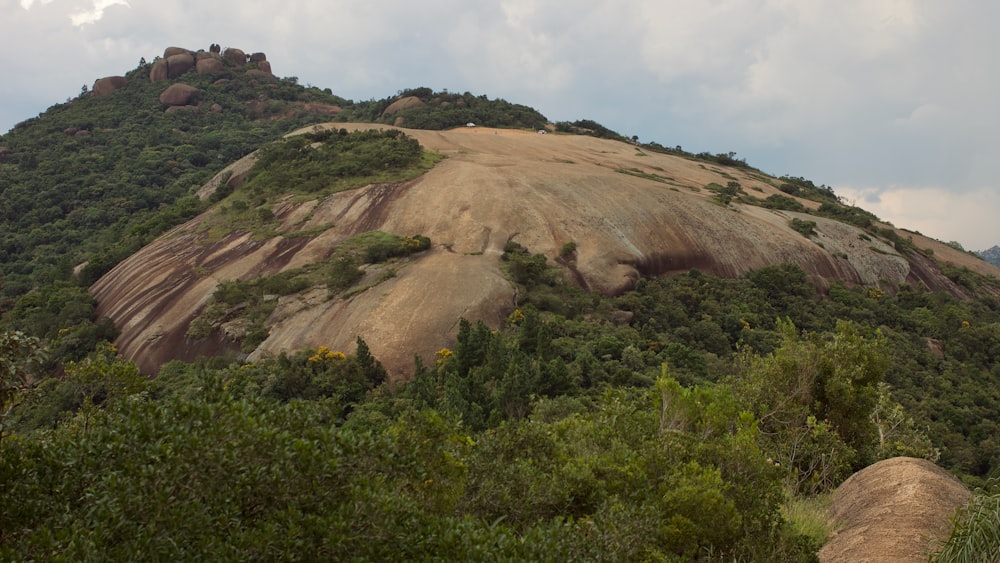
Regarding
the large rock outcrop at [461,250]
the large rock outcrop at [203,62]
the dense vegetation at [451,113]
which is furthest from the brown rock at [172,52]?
the large rock outcrop at [461,250]

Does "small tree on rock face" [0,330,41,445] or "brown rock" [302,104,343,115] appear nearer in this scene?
"small tree on rock face" [0,330,41,445]

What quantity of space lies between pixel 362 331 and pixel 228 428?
24.6 metres

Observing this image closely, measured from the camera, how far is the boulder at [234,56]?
12031cm

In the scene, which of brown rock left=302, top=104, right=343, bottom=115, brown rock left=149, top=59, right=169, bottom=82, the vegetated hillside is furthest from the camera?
brown rock left=302, top=104, right=343, bottom=115

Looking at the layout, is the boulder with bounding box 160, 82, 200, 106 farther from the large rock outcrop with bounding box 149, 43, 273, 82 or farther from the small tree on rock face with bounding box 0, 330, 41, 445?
the small tree on rock face with bounding box 0, 330, 41, 445

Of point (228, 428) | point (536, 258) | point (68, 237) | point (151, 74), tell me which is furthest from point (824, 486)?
point (151, 74)

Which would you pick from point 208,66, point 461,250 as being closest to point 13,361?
point 461,250

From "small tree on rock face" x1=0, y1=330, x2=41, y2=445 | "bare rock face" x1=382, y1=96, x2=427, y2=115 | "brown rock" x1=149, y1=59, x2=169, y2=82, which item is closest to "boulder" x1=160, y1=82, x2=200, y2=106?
"brown rock" x1=149, y1=59, x2=169, y2=82

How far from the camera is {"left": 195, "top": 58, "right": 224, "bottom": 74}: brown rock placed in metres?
114

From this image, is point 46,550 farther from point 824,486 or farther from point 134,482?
point 824,486

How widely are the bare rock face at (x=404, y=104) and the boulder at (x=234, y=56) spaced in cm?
4427

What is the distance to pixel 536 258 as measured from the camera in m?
38.1

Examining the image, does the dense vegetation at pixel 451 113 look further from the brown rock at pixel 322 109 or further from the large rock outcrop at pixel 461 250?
the large rock outcrop at pixel 461 250

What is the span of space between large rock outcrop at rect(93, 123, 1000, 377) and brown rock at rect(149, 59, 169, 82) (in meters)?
75.0
